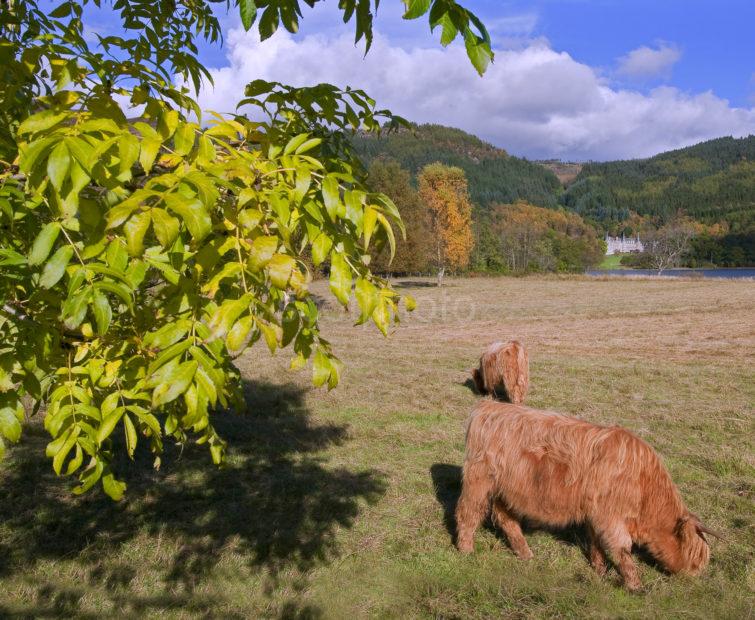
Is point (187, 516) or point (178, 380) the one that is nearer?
point (178, 380)

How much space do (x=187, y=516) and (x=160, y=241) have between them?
17.1 feet

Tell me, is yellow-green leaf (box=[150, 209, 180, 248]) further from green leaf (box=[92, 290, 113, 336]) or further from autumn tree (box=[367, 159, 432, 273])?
autumn tree (box=[367, 159, 432, 273])

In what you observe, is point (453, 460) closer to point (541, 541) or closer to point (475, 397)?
point (541, 541)

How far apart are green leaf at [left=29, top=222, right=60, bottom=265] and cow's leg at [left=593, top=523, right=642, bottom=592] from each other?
14.1 ft

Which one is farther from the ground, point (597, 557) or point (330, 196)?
point (330, 196)

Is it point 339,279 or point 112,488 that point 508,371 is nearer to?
point 112,488

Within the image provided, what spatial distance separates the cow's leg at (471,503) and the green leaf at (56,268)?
400 cm

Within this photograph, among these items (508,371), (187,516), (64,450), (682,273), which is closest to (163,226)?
(64,450)

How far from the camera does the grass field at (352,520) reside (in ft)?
13.7

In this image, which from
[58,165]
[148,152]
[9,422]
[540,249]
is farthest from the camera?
[540,249]

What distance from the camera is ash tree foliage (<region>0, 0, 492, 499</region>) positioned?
1415 millimetres

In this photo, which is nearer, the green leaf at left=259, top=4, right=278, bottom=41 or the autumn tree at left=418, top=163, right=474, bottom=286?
the green leaf at left=259, top=4, right=278, bottom=41

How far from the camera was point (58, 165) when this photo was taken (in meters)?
1.32

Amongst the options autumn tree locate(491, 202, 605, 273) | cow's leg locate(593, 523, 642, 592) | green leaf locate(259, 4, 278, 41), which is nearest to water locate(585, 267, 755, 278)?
Answer: autumn tree locate(491, 202, 605, 273)
